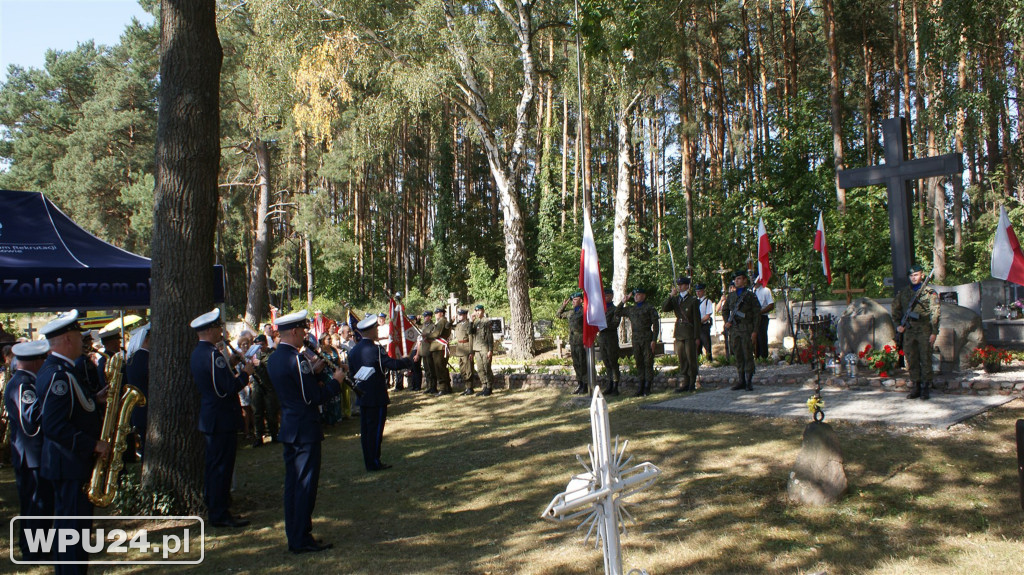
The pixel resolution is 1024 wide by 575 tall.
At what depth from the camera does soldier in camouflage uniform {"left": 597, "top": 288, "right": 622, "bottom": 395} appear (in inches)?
464

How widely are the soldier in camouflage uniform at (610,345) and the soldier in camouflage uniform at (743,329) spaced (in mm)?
1993

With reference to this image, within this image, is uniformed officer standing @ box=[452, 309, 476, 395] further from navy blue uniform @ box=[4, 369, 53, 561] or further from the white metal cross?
the white metal cross

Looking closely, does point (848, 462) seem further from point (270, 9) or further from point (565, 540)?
point (270, 9)

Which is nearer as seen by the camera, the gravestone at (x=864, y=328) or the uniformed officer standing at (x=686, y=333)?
the uniformed officer standing at (x=686, y=333)

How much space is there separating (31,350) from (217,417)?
5.60ft

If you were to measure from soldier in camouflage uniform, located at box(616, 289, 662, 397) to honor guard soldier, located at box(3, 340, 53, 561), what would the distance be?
8437 millimetres

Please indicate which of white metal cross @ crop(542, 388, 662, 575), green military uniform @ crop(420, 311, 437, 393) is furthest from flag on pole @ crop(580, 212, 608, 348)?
green military uniform @ crop(420, 311, 437, 393)

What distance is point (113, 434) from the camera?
552 cm

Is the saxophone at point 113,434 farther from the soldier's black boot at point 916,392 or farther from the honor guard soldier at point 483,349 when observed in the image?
the soldier's black boot at point 916,392

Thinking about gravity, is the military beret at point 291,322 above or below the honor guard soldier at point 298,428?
above

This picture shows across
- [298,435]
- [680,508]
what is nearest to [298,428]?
[298,435]

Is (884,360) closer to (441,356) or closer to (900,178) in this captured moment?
(900,178)

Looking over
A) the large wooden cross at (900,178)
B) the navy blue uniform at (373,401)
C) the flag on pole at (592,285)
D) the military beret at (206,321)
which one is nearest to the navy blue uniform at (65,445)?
the military beret at (206,321)

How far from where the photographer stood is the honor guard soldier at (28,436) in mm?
4690
